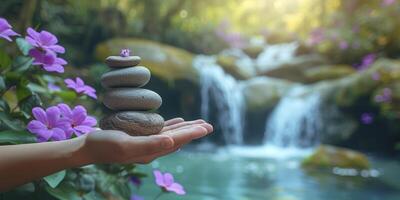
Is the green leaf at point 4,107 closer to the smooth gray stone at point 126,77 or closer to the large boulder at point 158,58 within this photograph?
the smooth gray stone at point 126,77

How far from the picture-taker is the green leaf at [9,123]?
1.39 m

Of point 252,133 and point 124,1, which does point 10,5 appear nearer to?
point 252,133

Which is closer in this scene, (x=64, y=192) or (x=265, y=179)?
(x=64, y=192)

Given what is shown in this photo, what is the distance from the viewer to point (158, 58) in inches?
312

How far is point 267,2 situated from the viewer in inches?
793

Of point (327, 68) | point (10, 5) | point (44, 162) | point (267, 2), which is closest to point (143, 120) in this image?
point (44, 162)

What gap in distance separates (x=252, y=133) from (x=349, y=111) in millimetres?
1820

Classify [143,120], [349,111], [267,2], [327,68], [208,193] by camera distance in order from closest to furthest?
[143,120], [208,193], [349,111], [327,68], [267,2]

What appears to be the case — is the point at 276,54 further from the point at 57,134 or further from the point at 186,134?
the point at 186,134

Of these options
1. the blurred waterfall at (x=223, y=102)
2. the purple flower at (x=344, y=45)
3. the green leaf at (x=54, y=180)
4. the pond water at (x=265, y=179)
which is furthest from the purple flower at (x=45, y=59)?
the purple flower at (x=344, y=45)

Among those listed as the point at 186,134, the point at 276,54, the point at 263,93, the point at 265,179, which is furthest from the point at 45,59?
the point at 276,54

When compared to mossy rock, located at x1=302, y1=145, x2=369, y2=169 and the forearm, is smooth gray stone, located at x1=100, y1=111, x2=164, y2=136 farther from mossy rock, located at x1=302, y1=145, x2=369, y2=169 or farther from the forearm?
mossy rock, located at x1=302, y1=145, x2=369, y2=169


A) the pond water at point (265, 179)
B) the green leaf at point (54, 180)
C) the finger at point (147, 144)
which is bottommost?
the pond water at point (265, 179)

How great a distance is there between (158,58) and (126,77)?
22.1 ft
